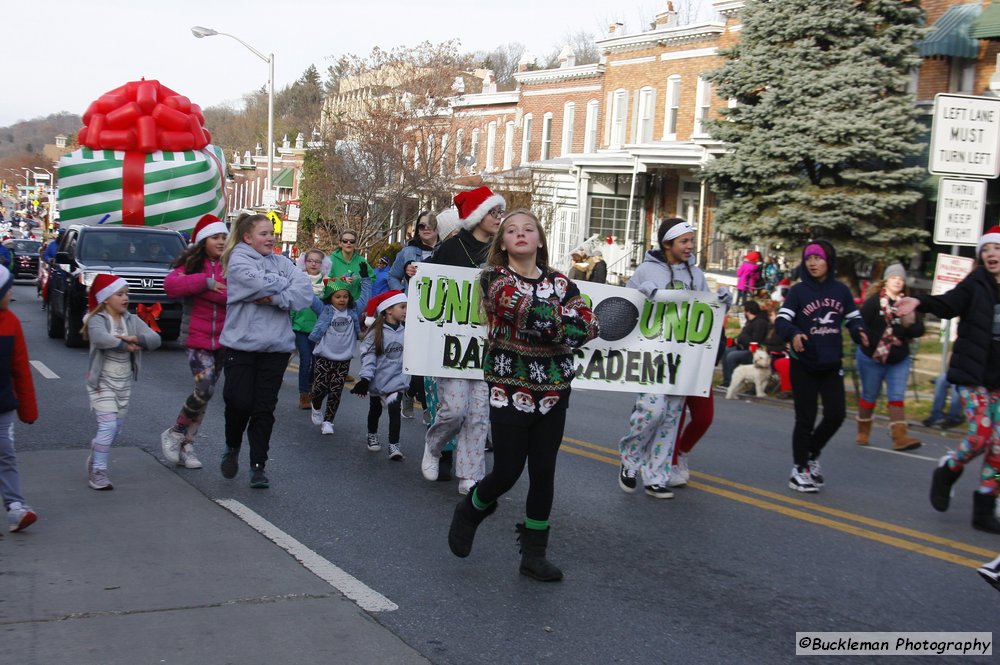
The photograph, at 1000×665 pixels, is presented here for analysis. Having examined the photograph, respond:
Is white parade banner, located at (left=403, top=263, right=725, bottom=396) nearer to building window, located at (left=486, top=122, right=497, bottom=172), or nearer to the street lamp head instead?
the street lamp head

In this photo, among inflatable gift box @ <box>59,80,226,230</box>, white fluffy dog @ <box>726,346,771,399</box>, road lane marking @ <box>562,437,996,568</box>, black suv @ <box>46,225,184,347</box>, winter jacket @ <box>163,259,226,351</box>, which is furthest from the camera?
inflatable gift box @ <box>59,80,226,230</box>

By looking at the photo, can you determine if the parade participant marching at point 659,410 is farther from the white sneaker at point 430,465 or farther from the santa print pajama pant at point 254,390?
the santa print pajama pant at point 254,390

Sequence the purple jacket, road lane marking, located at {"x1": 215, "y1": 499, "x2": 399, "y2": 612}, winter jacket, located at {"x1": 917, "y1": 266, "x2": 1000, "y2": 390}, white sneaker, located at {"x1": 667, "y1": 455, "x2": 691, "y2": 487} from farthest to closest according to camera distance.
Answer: the purple jacket, white sneaker, located at {"x1": 667, "y1": 455, "x2": 691, "y2": 487}, winter jacket, located at {"x1": 917, "y1": 266, "x2": 1000, "y2": 390}, road lane marking, located at {"x1": 215, "y1": 499, "x2": 399, "y2": 612}

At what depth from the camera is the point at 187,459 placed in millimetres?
8719

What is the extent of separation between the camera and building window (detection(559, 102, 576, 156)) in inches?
1714

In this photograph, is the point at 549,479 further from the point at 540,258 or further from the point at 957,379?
the point at 957,379

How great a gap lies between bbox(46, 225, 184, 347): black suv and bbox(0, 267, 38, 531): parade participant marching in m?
11.9

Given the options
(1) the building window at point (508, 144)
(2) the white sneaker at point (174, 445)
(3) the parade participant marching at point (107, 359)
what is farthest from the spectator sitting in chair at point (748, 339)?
(1) the building window at point (508, 144)

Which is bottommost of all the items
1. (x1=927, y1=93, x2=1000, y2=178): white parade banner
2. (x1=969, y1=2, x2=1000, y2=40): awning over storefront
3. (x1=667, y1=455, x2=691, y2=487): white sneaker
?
(x1=667, y1=455, x2=691, y2=487): white sneaker

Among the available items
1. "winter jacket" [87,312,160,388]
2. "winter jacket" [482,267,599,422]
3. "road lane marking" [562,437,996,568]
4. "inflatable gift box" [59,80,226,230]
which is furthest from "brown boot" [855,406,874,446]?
"inflatable gift box" [59,80,226,230]

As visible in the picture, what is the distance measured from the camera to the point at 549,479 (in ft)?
19.1

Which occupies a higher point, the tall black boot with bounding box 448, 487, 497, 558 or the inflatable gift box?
the inflatable gift box

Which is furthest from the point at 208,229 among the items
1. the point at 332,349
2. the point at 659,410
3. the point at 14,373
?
the point at 659,410

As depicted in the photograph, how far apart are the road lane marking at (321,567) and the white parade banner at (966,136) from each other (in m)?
9.85
